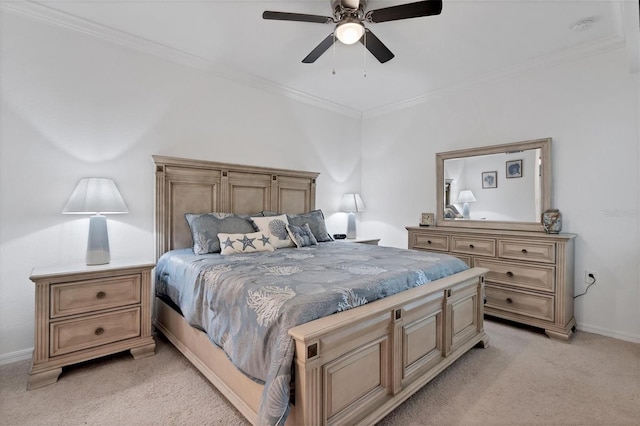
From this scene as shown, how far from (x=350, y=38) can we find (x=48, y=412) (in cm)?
304

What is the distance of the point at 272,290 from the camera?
160 centimetres

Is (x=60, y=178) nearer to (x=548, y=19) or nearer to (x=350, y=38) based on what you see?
(x=350, y=38)

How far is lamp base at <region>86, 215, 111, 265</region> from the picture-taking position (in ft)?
7.73

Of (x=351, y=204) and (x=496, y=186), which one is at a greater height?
(x=496, y=186)

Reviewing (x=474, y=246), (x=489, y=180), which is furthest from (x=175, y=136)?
(x=489, y=180)

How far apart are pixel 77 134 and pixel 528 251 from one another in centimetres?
426

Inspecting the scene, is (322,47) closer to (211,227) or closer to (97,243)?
(211,227)

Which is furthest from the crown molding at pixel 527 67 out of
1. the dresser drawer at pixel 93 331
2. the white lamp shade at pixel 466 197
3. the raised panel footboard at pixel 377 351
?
the dresser drawer at pixel 93 331

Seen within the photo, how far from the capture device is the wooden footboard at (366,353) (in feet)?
4.39

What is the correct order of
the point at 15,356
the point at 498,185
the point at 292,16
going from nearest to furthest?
the point at 292,16
the point at 15,356
the point at 498,185

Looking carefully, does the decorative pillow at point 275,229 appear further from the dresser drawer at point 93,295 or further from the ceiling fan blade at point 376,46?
the ceiling fan blade at point 376,46

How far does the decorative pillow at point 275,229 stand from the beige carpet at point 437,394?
4.15 feet

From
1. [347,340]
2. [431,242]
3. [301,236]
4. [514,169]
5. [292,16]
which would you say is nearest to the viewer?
[347,340]

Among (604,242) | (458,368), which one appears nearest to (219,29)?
(458,368)
